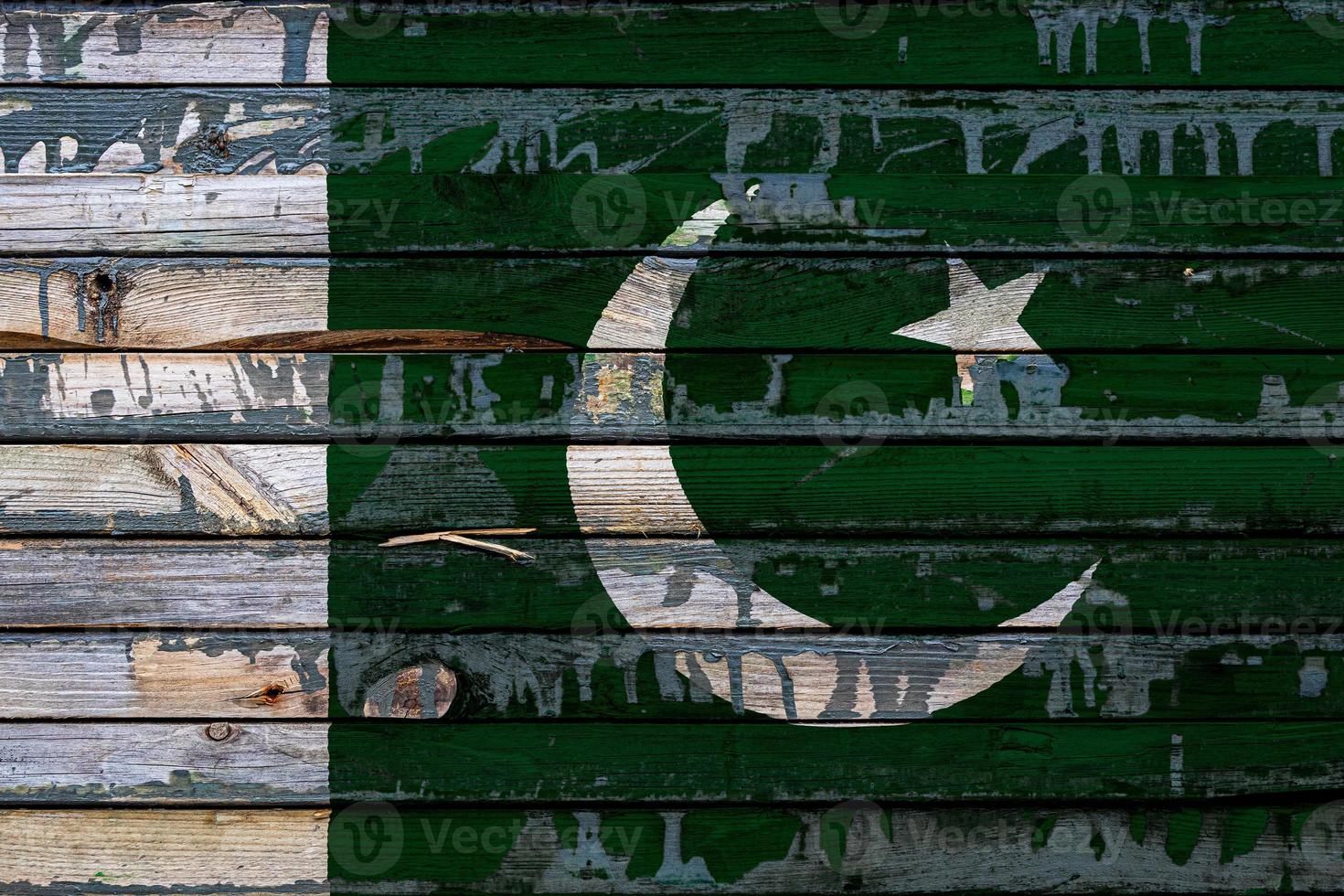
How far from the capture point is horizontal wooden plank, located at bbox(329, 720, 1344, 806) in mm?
1613

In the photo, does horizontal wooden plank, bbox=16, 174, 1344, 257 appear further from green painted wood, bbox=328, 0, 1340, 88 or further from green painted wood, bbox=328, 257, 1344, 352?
green painted wood, bbox=328, 0, 1340, 88

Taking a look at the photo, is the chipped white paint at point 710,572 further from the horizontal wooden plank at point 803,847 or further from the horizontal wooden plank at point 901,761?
the horizontal wooden plank at point 803,847

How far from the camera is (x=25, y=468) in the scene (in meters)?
1.58

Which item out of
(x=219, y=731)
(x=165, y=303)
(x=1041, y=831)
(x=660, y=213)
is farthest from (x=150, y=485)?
(x=1041, y=831)

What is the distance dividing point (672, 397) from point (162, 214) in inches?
44.7

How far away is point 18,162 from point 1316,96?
108 inches

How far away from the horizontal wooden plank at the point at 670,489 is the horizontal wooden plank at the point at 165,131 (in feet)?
1.96

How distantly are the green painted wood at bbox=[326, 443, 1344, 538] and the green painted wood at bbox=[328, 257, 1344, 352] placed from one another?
0.77 feet

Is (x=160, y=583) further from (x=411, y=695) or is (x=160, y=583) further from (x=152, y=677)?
(x=411, y=695)

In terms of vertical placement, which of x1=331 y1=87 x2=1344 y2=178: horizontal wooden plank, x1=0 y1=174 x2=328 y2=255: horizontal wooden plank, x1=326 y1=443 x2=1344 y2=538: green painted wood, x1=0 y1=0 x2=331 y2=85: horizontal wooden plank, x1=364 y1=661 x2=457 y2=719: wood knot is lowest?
→ x1=364 y1=661 x2=457 y2=719: wood knot

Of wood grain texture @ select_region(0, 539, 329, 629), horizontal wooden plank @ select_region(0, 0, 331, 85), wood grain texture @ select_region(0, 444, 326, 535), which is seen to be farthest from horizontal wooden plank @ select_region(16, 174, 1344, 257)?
wood grain texture @ select_region(0, 539, 329, 629)

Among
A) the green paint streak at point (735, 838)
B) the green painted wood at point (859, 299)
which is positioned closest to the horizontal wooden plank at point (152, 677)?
the green painted wood at point (859, 299)

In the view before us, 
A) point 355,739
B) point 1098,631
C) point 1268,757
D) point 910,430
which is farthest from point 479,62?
point 1268,757

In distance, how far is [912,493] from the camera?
1610mm
